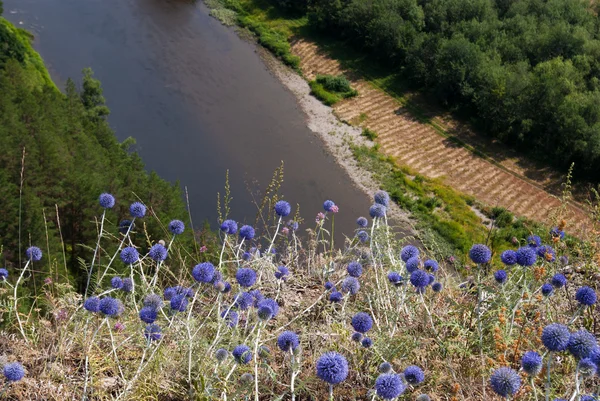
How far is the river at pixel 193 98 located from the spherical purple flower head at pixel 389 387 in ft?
57.1

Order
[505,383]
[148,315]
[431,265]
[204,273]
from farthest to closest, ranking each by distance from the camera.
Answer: [431,265], [204,273], [148,315], [505,383]

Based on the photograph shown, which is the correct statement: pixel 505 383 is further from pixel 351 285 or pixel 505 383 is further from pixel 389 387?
pixel 351 285

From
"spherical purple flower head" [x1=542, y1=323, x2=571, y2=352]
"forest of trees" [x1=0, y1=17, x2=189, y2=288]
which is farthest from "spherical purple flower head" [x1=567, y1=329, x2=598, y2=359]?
"forest of trees" [x1=0, y1=17, x2=189, y2=288]

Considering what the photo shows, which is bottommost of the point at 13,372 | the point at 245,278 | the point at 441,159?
the point at 441,159

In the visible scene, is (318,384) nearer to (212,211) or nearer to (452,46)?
(212,211)

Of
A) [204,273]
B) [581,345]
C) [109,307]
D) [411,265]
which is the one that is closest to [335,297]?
[411,265]

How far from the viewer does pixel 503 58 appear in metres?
31.4

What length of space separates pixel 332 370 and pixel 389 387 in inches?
12.9

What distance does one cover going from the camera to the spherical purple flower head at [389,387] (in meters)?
3.28

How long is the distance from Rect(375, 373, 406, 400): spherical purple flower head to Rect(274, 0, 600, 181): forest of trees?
24621 millimetres

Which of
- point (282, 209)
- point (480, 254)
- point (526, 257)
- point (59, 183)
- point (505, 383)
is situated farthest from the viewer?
point (59, 183)

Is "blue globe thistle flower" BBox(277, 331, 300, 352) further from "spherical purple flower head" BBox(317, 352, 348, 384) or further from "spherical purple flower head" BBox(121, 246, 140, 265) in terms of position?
"spherical purple flower head" BBox(121, 246, 140, 265)

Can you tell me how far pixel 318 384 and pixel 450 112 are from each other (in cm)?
2819

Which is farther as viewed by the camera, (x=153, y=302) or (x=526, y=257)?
(x=526, y=257)
